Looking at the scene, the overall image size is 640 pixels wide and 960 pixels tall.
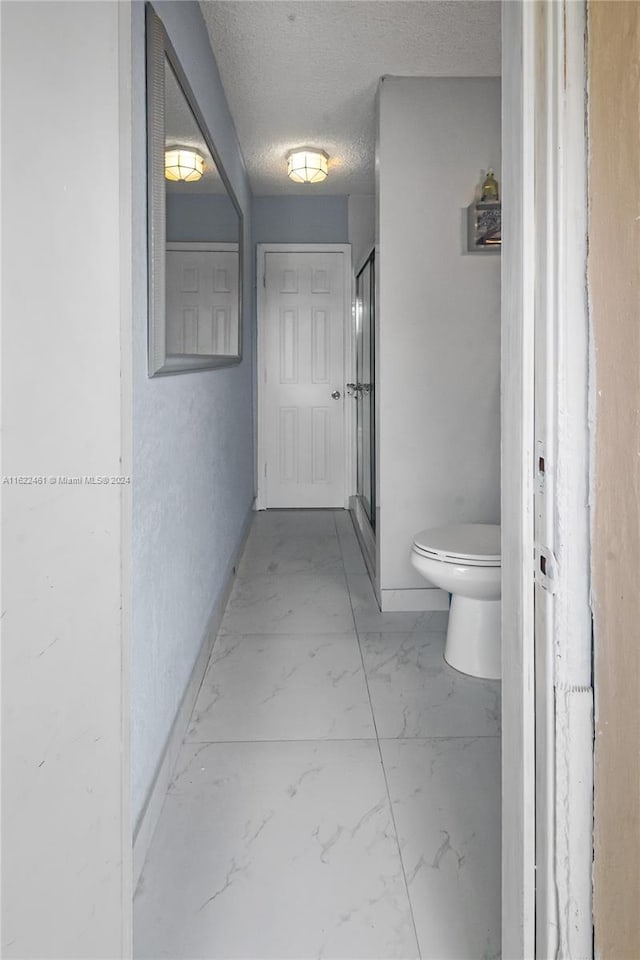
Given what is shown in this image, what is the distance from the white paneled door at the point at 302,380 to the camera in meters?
5.44

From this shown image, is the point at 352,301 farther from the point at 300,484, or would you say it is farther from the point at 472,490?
the point at 472,490

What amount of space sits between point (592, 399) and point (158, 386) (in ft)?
3.77

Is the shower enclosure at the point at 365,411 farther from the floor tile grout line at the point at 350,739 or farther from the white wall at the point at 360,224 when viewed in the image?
the floor tile grout line at the point at 350,739

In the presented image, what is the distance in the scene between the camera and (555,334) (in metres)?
0.87

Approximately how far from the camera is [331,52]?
2.89 m

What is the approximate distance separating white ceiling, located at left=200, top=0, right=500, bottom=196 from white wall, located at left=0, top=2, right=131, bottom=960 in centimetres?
192

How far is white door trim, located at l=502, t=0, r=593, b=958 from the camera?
865mm

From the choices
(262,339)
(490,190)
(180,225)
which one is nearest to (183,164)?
(180,225)

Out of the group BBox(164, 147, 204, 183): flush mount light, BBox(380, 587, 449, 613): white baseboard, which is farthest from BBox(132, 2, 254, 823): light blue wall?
BBox(380, 587, 449, 613): white baseboard

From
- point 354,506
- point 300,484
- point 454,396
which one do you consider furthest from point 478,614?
point 300,484

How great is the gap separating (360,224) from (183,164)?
3.61m

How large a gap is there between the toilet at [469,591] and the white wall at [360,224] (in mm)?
3381

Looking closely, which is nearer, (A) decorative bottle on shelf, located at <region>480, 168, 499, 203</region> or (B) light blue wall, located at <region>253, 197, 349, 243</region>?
(A) decorative bottle on shelf, located at <region>480, 168, 499, 203</region>
